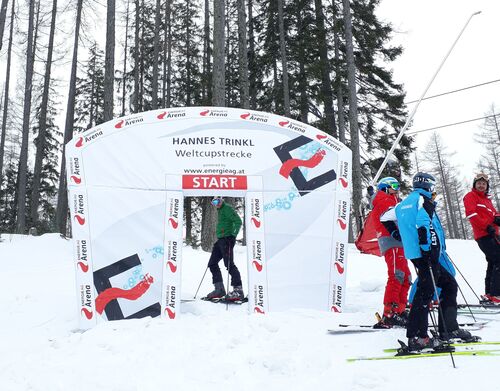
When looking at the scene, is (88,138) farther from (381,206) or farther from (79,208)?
(381,206)

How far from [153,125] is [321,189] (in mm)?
2947

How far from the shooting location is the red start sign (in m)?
6.38

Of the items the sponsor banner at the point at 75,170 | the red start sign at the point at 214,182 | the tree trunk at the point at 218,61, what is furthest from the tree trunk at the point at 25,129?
the red start sign at the point at 214,182

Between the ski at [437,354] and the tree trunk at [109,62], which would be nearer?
the ski at [437,354]

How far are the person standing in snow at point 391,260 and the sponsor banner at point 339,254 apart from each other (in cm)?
96

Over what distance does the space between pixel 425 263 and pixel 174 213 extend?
12.0 feet

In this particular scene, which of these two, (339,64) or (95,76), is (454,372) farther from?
(95,76)

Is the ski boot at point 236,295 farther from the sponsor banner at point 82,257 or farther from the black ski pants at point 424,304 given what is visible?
the black ski pants at point 424,304

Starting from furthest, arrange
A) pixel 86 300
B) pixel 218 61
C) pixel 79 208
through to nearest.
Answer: pixel 218 61 < pixel 79 208 < pixel 86 300

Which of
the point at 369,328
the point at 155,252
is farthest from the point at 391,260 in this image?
the point at 155,252

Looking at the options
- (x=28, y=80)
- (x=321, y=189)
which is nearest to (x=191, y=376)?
(x=321, y=189)

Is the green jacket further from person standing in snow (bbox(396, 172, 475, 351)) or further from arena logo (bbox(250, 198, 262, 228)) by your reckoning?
person standing in snow (bbox(396, 172, 475, 351))

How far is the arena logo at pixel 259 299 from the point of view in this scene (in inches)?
246

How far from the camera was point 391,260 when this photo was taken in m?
5.42
